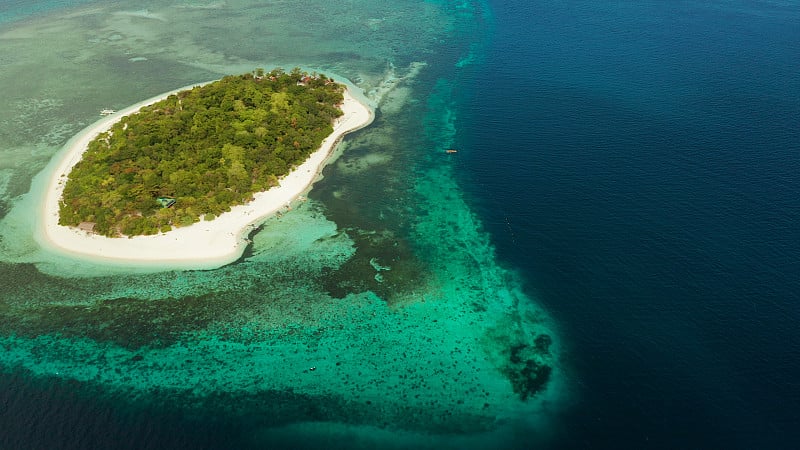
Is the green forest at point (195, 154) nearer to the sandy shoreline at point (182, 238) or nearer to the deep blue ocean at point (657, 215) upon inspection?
the sandy shoreline at point (182, 238)

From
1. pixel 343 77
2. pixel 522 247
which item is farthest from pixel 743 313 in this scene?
pixel 343 77

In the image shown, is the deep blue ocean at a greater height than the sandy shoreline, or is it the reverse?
the deep blue ocean

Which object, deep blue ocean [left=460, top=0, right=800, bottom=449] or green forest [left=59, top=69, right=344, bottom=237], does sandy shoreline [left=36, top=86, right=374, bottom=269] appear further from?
deep blue ocean [left=460, top=0, right=800, bottom=449]

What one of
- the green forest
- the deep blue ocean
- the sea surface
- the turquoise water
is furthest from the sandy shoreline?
the deep blue ocean

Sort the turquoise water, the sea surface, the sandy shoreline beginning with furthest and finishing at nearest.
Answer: the sandy shoreline < the turquoise water < the sea surface

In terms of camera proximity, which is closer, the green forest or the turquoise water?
the turquoise water

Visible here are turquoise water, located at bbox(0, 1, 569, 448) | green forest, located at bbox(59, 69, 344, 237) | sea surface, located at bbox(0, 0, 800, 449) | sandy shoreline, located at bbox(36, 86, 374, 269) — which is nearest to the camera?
sea surface, located at bbox(0, 0, 800, 449)

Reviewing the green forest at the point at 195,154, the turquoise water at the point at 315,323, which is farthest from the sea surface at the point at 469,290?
the green forest at the point at 195,154
